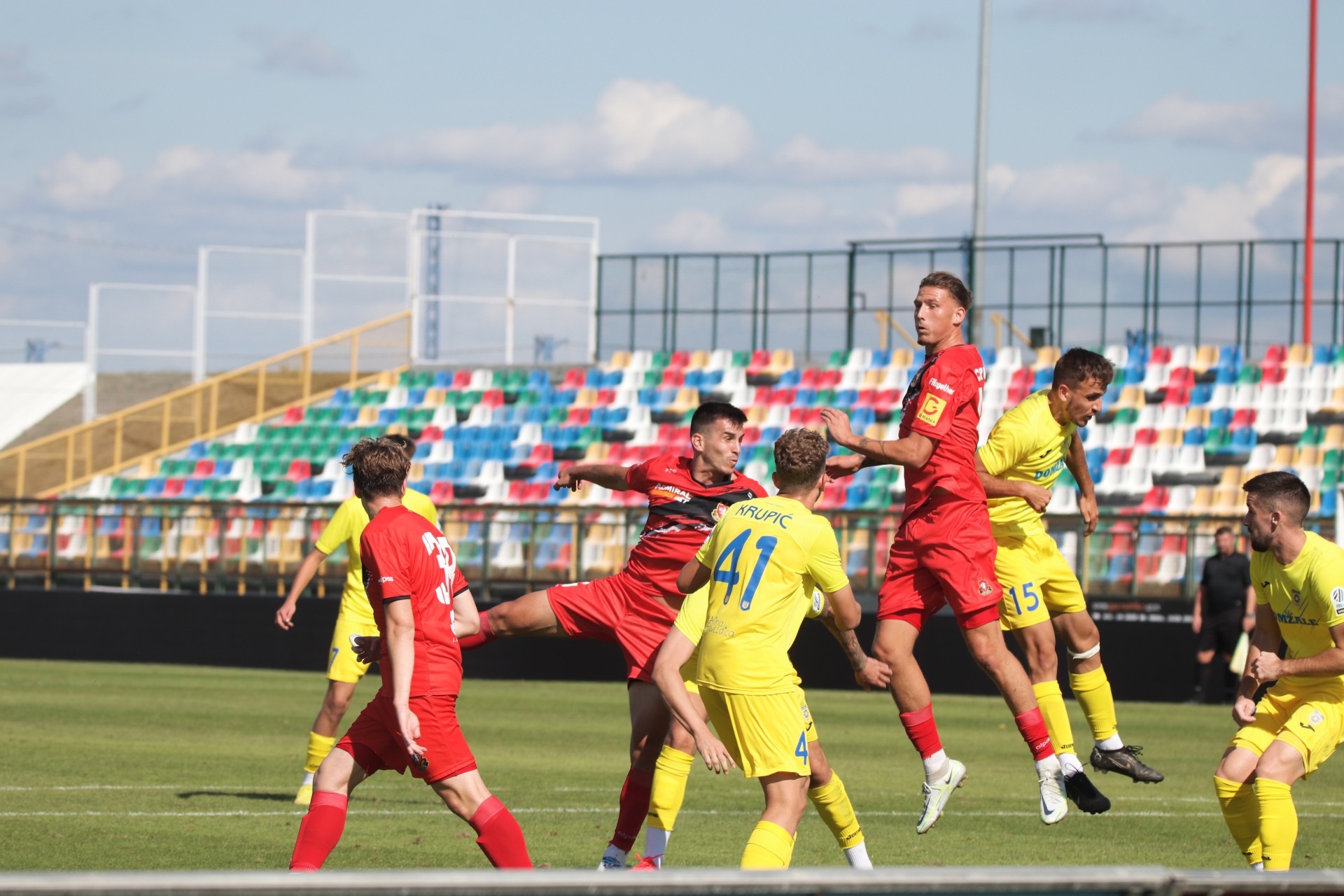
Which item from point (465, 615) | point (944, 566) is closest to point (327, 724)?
point (465, 615)

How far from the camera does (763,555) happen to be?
572cm

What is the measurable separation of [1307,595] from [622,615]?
3.18m

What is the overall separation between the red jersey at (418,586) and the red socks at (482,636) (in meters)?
0.85

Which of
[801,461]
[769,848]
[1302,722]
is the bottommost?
[769,848]

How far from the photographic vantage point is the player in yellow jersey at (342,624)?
880 centimetres

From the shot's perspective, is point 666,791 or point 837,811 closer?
point 837,811

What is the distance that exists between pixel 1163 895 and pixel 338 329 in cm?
3343

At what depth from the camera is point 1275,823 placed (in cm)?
629

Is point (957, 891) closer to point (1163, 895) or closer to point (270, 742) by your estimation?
point (1163, 895)

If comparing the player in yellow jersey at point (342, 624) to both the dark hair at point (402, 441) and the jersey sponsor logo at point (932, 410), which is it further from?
the jersey sponsor logo at point (932, 410)

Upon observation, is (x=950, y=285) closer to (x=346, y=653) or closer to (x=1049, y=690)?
(x=1049, y=690)

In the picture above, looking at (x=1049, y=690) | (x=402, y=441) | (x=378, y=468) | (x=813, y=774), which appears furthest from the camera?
(x=1049, y=690)

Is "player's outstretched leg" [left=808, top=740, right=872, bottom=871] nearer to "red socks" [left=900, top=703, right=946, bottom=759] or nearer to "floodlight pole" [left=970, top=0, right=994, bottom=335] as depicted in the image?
"red socks" [left=900, top=703, right=946, bottom=759]

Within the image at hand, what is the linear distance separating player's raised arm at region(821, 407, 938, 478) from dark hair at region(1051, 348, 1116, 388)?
3.31ft
